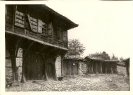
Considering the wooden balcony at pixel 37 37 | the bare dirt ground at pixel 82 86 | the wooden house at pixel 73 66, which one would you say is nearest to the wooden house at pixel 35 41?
the wooden balcony at pixel 37 37

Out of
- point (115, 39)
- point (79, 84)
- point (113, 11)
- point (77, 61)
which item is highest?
point (113, 11)

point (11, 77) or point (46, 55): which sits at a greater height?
point (46, 55)

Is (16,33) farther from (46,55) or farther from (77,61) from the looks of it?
(77,61)

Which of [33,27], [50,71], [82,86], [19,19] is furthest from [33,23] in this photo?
[82,86]

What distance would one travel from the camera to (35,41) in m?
5.30

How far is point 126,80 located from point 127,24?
Answer: 148 centimetres

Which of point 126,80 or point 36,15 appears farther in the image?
point 36,15

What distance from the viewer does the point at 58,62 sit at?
22.5 ft

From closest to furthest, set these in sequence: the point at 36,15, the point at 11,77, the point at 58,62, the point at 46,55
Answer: the point at 11,77, the point at 36,15, the point at 46,55, the point at 58,62

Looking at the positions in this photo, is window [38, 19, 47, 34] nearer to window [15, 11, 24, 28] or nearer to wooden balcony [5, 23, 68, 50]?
wooden balcony [5, 23, 68, 50]

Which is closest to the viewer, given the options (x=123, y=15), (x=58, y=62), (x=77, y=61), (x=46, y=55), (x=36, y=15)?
(x=123, y=15)

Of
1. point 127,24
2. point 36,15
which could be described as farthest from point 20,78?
point 127,24

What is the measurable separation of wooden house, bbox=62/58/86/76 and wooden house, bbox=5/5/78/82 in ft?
1.94

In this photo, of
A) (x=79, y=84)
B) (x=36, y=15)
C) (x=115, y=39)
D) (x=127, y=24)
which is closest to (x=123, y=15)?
(x=127, y=24)
